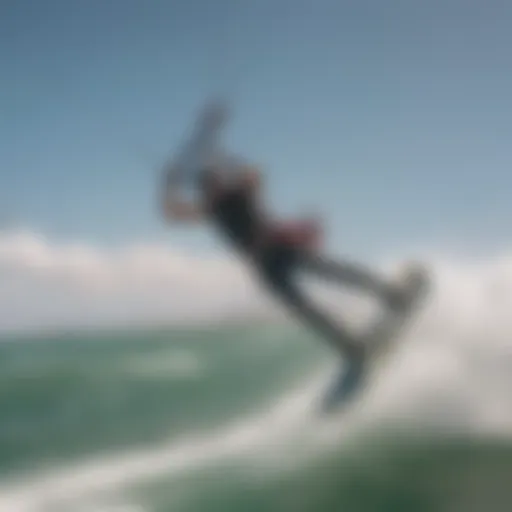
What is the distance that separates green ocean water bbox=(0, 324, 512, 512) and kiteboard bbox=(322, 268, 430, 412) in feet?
1.72

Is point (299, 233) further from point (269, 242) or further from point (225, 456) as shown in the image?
point (225, 456)

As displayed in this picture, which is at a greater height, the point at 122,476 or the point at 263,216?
the point at 263,216

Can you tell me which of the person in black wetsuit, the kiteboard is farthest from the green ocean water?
the person in black wetsuit

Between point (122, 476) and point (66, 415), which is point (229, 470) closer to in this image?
point (122, 476)

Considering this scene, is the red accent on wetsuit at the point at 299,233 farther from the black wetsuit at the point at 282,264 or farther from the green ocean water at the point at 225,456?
the green ocean water at the point at 225,456

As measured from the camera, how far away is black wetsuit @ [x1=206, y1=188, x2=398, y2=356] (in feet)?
37.1

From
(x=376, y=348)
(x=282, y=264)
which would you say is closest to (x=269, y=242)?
(x=282, y=264)

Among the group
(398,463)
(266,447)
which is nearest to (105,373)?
(266,447)

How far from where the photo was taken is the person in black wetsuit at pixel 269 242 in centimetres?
1111

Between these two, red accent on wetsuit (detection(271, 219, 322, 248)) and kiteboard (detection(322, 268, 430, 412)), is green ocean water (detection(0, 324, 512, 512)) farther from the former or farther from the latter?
red accent on wetsuit (detection(271, 219, 322, 248))

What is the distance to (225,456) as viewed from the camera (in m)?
12.8

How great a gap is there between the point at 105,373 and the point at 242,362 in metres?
4.76

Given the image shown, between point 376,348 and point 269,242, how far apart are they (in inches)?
132

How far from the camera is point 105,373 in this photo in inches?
971
